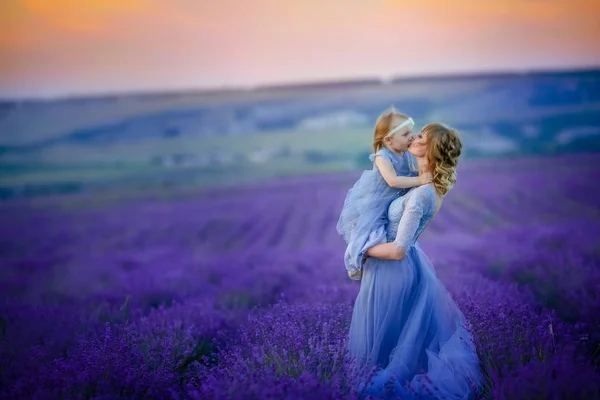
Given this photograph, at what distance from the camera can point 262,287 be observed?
3.97 metres

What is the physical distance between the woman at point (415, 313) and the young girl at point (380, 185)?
0.04m

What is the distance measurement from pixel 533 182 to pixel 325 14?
3.12 meters

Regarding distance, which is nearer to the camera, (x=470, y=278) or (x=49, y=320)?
(x=49, y=320)

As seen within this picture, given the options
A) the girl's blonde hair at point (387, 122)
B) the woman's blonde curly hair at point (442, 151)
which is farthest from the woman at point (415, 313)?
the girl's blonde hair at point (387, 122)

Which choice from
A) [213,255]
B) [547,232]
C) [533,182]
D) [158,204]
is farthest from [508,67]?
[158,204]

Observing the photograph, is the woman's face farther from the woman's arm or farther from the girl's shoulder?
the woman's arm

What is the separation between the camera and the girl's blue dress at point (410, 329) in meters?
2.16

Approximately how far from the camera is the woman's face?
85.6 inches

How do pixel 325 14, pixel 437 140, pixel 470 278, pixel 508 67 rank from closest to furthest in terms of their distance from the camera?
pixel 437 140 < pixel 470 278 < pixel 325 14 < pixel 508 67

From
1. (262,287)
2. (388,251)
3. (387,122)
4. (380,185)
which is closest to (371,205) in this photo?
(380,185)

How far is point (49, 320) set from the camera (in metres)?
3.13

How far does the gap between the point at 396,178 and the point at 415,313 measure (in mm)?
587

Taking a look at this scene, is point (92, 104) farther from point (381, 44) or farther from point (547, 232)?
point (547, 232)

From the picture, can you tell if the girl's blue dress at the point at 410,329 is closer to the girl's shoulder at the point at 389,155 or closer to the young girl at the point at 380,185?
the young girl at the point at 380,185
